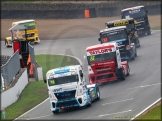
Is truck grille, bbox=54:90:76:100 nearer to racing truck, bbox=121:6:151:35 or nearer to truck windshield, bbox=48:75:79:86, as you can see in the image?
truck windshield, bbox=48:75:79:86

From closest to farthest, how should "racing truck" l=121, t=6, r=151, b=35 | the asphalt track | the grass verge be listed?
1. the grass verge
2. the asphalt track
3. "racing truck" l=121, t=6, r=151, b=35

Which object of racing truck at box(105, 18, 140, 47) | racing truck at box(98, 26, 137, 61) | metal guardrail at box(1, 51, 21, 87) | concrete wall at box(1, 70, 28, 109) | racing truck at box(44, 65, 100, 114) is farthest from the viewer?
racing truck at box(105, 18, 140, 47)

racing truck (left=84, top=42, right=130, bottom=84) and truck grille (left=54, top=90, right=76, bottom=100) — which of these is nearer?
truck grille (left=54, top=90, right=76, bottom=100)

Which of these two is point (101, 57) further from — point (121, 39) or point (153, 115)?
point (153, 115)

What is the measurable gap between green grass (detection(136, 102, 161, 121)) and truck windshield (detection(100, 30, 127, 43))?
1801cm

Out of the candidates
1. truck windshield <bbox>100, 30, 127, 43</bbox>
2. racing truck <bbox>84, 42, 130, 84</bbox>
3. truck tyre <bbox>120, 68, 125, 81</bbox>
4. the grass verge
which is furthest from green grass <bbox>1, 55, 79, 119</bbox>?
the grass verge

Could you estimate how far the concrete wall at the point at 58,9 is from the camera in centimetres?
6719

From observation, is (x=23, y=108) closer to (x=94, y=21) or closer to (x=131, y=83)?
(x=131, y=83)

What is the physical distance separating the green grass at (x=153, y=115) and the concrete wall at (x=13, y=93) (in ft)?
27.5

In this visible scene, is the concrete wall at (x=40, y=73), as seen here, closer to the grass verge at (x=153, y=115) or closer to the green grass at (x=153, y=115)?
the grass verge at (x=153, y=115)

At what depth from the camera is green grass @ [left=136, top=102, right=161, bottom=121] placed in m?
22.3

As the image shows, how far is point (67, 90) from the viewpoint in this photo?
87.7 feet

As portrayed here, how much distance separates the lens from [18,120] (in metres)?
26.2

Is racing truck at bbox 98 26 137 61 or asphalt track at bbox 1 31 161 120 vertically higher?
racing truck at bbox 98 26 137 61
